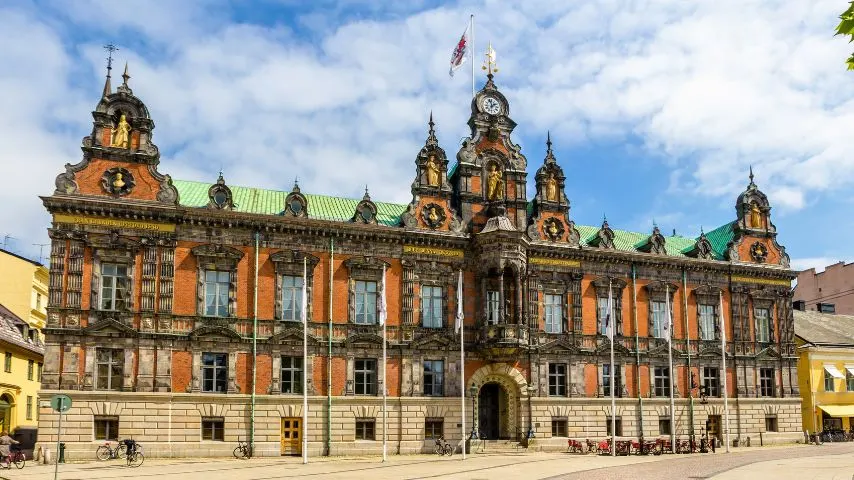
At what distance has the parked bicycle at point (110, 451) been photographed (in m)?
41.1

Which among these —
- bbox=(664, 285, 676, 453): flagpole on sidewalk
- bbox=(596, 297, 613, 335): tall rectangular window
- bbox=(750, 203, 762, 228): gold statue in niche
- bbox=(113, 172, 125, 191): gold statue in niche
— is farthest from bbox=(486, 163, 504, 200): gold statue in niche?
bbox=(113, 172, 125, 191): gold statue in niche

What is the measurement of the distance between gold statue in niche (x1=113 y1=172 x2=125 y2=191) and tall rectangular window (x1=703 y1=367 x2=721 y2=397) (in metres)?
40.4

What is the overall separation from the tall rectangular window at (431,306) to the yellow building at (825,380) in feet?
102

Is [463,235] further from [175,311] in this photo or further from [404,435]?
[175,311]

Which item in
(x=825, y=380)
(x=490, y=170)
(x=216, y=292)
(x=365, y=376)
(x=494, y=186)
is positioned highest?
(x=490, y=170)

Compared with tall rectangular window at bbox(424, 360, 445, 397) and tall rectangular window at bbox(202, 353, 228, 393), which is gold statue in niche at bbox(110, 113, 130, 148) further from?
tall rectangular window at bbox(424, 360, 445, 397)

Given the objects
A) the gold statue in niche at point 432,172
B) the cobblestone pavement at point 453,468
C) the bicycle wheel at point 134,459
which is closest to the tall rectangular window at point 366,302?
the gold statue in niche at point 432,172

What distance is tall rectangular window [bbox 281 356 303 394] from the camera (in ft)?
153

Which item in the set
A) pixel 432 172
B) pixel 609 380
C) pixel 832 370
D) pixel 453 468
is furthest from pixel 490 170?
pixel 832 370

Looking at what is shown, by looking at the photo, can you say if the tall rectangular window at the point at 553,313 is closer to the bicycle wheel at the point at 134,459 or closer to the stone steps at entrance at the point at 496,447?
Result: the stone steps at entrance at the point at 496,447

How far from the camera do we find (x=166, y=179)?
45.7m

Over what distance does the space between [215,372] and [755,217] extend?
41.2 m

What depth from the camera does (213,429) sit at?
146 ft

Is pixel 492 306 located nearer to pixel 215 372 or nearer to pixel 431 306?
pixel 431 306
